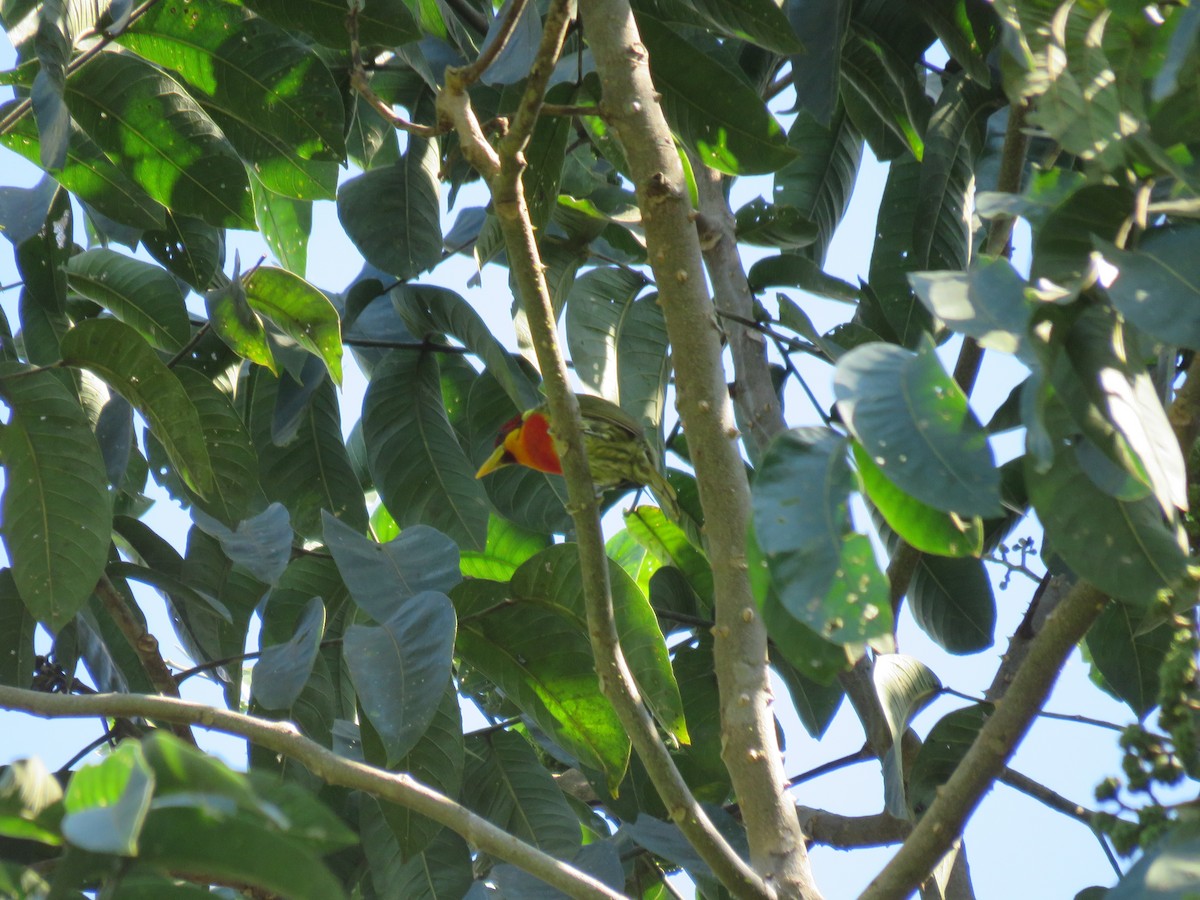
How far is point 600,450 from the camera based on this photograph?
2.95 metres

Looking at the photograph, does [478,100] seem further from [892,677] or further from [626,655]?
[892,677]

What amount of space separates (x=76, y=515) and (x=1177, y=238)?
156 cm

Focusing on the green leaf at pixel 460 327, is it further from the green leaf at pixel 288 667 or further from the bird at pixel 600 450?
the green leaf at pixel 288 667

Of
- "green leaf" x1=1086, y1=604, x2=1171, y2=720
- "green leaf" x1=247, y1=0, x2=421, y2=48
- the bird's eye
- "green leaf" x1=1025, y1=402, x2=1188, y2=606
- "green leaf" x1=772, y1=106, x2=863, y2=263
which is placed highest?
"green leaf" x1=772, y1=106, x2=863, y2=263

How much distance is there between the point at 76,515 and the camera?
1.80m

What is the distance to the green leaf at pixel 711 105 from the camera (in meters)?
1.86

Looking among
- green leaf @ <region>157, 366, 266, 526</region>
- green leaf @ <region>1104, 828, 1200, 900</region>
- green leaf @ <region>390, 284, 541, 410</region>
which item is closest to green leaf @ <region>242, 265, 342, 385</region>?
green leaf @ <region>157, 366, 266, 526</region>

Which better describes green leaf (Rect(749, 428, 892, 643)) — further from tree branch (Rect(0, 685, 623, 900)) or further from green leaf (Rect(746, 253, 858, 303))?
green leaf (Rect(746, 253, 858, 303))

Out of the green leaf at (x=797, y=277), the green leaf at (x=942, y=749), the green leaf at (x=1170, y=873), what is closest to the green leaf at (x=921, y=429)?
the green leaf at (x=1170, y=873)

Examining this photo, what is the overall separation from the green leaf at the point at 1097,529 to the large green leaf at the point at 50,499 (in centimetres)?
143

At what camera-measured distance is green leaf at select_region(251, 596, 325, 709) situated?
149cm

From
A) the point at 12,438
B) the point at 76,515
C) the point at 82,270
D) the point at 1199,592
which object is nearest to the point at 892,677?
the point at 1199,592

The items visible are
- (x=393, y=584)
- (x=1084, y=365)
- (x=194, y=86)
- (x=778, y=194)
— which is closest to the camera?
(x=1084, y=365)

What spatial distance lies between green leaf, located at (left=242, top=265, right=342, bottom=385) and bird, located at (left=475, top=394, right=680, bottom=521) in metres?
0.46
